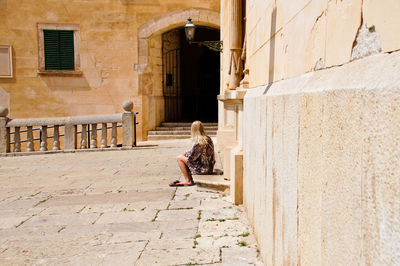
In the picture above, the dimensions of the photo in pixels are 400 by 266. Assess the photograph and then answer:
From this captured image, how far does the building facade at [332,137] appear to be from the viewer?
3.96 ft

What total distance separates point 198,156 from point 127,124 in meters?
5.66

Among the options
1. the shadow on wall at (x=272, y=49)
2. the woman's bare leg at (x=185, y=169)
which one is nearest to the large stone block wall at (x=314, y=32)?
the shadow on wall at (x=272, y=49)

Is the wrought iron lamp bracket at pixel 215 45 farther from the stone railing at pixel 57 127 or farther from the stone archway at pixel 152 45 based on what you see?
the stone archway at pixel 152 45

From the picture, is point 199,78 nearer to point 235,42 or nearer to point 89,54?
point 89,54

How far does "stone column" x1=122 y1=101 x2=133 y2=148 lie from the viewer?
39.1ft

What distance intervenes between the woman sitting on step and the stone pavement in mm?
340

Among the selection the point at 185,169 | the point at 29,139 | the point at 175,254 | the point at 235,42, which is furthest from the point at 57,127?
the point at 175,254

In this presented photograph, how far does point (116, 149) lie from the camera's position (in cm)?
1205

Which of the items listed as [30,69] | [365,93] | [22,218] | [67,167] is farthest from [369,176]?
[30,69]

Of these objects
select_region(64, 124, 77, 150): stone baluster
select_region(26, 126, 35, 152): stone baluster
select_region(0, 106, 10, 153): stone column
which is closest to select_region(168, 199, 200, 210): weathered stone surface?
select_region(64, 124, 77, 150): stone baluster

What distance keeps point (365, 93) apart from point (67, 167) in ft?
29.0

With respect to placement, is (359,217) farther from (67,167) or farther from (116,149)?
(116,149)

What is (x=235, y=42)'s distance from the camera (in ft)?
20.8

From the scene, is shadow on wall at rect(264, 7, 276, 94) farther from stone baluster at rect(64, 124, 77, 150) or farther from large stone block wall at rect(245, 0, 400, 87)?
stone baluster at rect(64, 124, 77, 150)
